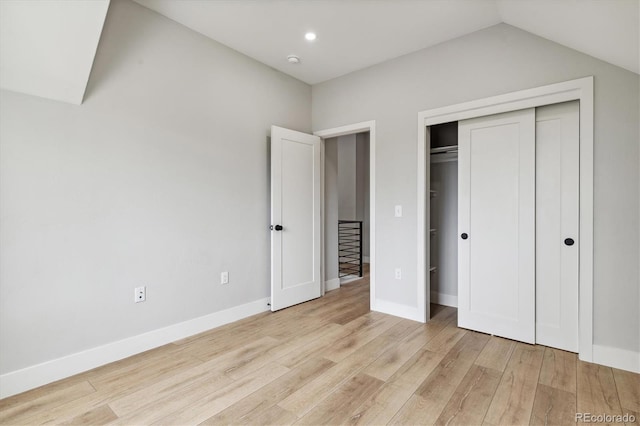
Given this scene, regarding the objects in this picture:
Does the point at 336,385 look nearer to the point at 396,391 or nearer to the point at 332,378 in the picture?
the point at 332,378

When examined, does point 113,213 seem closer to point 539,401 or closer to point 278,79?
point 278,79

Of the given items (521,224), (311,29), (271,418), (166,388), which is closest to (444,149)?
(521,224)

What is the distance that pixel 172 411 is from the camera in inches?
70.6

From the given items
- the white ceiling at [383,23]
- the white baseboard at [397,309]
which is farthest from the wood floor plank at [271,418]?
the white ceiling at [383,23]

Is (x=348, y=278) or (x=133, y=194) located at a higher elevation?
(x=133, y=194)

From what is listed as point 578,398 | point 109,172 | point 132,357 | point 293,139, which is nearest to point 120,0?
point 109,172

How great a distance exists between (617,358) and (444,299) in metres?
1.64

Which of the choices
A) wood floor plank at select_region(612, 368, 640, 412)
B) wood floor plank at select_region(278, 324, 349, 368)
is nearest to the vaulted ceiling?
wood floor plank at select_region(612, 368, 640, 412)

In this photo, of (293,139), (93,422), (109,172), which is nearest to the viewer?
(93,422)

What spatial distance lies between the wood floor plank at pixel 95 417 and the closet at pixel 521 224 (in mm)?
2875

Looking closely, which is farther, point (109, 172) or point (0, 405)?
point (109, 172)

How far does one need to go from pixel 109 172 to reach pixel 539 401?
3316mm

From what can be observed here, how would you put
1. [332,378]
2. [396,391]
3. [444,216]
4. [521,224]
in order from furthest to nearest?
[444,216] < [521,224] < [332,378] < [396,391]
